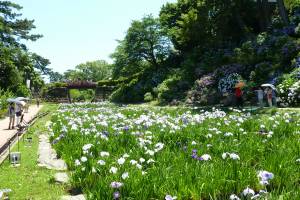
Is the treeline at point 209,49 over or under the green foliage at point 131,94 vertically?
over

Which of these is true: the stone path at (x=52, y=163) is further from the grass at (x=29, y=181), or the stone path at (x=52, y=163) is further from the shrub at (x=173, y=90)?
the shrub at (x=173, y=90)

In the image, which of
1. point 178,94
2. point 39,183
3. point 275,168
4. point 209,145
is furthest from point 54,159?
point 178,94

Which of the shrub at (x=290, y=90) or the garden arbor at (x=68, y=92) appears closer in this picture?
the shrub at (x=290, y=90)

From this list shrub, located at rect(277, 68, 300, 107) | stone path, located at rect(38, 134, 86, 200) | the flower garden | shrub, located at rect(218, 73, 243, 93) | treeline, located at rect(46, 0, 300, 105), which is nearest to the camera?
the flower garden

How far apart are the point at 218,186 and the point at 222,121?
5506mm

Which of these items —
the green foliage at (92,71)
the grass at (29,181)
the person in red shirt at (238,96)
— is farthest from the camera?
the green foliage at (92,71)

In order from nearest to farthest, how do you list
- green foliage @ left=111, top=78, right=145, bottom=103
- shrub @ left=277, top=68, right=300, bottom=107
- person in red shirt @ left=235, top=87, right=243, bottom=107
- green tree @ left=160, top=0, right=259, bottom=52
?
shrub @ left=277, top=68, right=300, bottom=107 → person in red shirt @ left=235, top=87, right=243, bottom=107 → green tree @ left=160, top=0, right=259, bottom=52 → green foliage @ left=111, top=78, right=145, bottom=103

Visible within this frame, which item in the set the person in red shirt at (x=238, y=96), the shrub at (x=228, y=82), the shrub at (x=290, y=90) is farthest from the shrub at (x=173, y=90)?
the shrub at (x=290, y=90)

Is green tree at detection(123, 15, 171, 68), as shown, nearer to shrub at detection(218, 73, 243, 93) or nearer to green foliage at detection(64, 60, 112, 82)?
shrub at detection(218, 73, 243, 93)

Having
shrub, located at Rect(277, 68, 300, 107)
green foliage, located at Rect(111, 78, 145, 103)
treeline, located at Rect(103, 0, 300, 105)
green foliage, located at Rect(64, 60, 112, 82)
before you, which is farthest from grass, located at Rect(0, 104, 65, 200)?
green foliage, located at Rect(64, 60, 112, 82)

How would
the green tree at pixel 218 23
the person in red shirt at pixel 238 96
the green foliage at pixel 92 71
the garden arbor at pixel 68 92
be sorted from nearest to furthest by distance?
1. the person in red shirt at pixel 238 96
2. the green tree at pixel 218 23
3. the garden arbor at pixel 68 92
4. the green foliage at pixel 92 71

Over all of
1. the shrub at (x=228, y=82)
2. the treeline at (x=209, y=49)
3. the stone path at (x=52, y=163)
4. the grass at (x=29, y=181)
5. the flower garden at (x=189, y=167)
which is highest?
the treeline at (x=209, y=49)

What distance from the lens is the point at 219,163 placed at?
532 centimetres

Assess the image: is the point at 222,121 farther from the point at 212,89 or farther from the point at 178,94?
the point at 178,94
